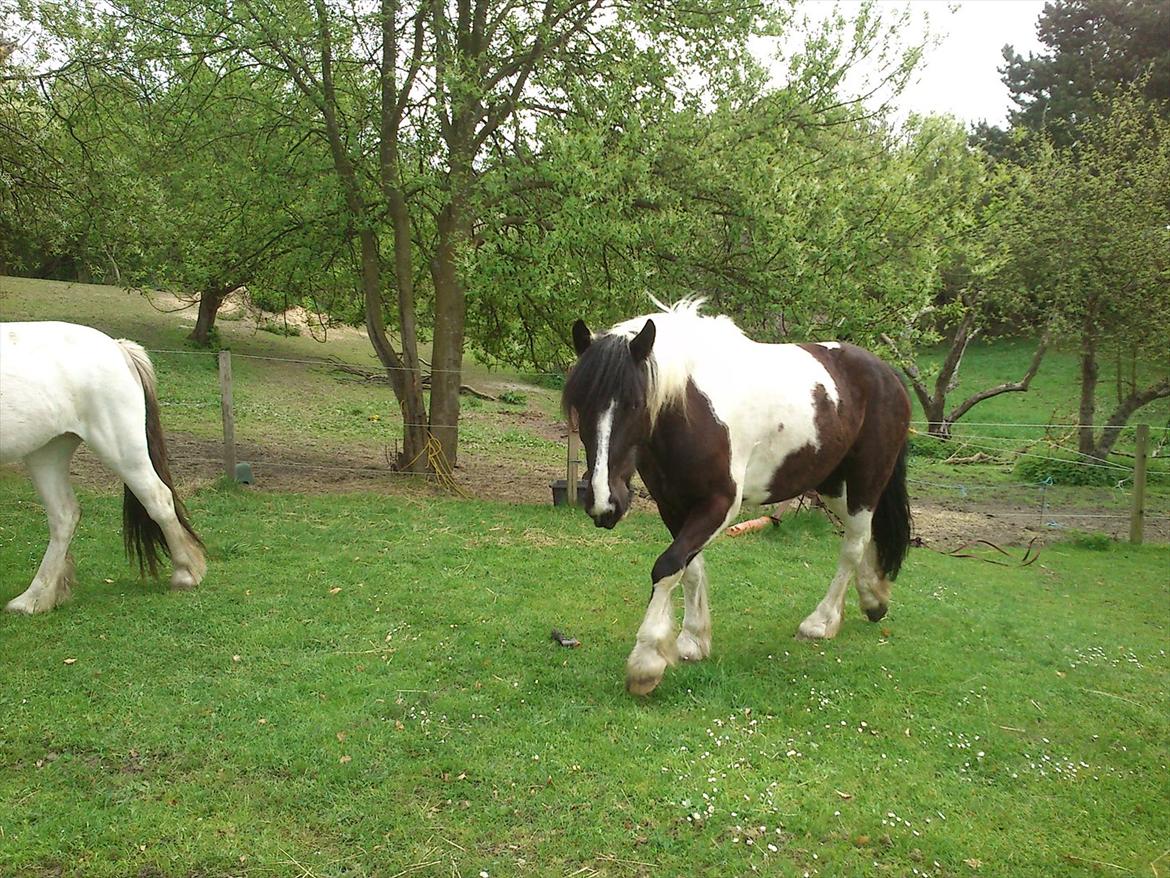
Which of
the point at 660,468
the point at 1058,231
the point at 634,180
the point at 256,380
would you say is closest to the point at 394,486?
the point at 634,180

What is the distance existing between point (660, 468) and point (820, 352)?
160 cm

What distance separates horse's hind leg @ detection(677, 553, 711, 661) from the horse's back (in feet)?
12.3

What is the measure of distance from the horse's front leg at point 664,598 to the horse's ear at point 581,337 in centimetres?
106

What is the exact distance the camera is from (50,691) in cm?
355

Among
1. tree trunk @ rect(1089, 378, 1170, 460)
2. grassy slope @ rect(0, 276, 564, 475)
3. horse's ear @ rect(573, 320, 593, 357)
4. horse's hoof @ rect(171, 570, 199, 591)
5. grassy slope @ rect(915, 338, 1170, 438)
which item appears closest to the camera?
horse's ear @ rect(573, 320, 593, 357)

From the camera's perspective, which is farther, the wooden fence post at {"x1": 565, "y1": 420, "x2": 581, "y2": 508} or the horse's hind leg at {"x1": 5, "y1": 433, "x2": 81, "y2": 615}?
the wooden fence post at {"x1": 565, "y1": 420, "x2": 581, "y2": 508}

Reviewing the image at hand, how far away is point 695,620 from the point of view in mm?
4359

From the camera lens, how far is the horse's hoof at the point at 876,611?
5.11 m

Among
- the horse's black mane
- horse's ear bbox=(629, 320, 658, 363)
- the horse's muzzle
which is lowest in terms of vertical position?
the horse's muzzle

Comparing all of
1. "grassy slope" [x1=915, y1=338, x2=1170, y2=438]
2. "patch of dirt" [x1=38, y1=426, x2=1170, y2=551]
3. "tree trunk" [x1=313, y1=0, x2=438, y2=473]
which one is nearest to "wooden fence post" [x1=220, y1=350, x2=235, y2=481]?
"patch of dirt" [x1=38, y1=426, x2=1170, y2=551]

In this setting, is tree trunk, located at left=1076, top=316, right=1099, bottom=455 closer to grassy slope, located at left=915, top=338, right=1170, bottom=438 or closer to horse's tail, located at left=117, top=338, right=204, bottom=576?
grassy slope, located at left=915, top=338, right=1170, bottom=438

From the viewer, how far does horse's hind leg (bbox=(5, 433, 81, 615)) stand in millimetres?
4516

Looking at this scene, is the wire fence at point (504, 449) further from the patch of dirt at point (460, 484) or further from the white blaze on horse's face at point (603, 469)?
the white blaze on horse's face at point (603, 469)

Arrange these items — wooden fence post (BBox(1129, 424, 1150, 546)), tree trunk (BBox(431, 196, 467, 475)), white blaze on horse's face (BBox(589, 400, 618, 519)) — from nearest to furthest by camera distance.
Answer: white blaze on horse's face (BBox(589, 400, 618, 519)) → wooden fence post (BBox(1129, 424, 1150, 546)) → tree trunk (BBox(431, 196, 467, 475))
